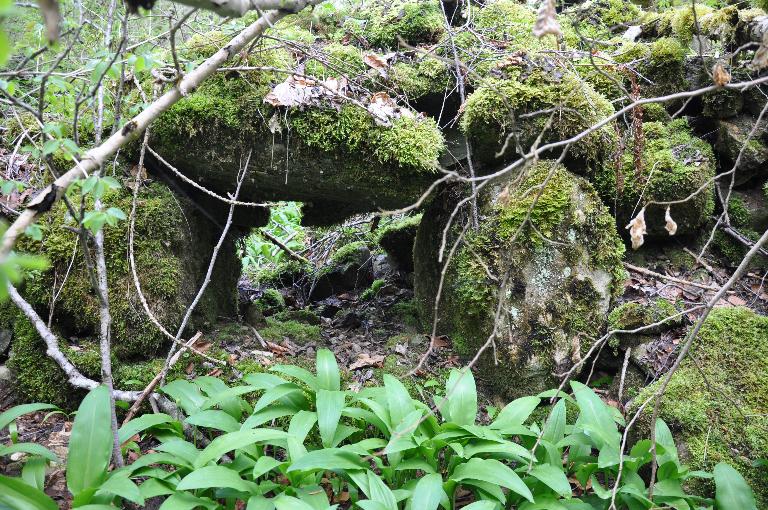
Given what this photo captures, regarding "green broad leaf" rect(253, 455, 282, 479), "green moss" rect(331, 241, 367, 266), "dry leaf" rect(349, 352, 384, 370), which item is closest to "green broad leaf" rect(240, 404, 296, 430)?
"green broad leaf" rect(253, 455, 282, 479)

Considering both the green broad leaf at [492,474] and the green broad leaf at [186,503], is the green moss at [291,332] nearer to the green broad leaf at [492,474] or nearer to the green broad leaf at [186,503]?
the green broad leaf at [186,503]

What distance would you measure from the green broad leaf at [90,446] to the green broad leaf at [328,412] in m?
0.91

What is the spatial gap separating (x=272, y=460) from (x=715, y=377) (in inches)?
92.3


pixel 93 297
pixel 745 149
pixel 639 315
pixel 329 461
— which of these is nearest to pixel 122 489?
pixel 329 461

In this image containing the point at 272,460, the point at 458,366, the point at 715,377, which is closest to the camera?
the point at 272,460

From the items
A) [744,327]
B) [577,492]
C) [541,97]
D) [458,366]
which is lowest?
[577,492]

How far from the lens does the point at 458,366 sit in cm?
345

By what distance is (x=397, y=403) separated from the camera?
2676mm

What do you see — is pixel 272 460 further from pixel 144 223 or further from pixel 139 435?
pixel 144 223

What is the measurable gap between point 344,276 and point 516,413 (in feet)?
10.2

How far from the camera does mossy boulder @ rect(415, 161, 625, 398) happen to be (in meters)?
3.18

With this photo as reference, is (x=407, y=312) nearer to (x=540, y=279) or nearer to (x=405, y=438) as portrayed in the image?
(x=540, y=279)

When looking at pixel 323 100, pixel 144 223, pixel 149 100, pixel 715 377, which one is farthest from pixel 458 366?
pixel 149 100

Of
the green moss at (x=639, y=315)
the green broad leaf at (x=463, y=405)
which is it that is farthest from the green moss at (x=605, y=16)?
the green broad leaf at (x=463, y=405)
